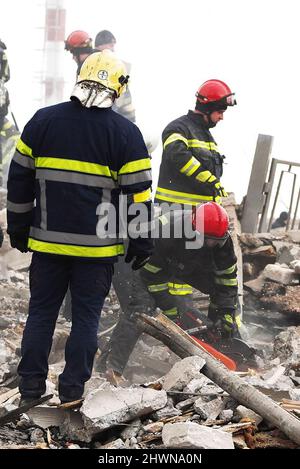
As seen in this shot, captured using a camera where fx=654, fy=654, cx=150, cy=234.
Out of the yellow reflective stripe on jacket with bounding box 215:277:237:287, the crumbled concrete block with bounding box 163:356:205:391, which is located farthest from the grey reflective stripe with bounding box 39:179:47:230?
the yellow reflective stripe on jacket with bounding box 215:277:237:287

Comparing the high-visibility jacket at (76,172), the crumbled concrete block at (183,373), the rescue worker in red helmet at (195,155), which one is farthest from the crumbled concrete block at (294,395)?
the rescue worker in red helmet at (195,155)

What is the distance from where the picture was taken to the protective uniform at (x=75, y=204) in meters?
3.26

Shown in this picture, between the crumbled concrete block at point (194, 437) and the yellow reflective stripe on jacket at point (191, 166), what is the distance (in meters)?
3.41

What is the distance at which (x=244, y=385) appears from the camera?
3.24m

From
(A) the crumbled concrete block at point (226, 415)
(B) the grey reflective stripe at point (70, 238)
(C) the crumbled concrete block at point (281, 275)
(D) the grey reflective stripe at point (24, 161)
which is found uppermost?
(D) the grey reflective stripe at point (24, 161)

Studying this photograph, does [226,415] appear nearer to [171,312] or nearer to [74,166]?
[74,166]

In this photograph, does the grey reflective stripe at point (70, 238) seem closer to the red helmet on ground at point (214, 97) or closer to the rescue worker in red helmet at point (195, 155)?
the rescue worker in red helmet at point (195, 155)

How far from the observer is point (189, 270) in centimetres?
525

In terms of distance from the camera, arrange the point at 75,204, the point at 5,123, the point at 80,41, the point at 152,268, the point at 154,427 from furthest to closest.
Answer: the point at 5,123, the point at 80,41, the point at 152,268, the point at 75,204, the point at 154,427

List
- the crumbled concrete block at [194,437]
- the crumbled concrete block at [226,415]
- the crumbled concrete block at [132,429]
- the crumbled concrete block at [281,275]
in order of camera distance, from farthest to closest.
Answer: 1. the crumbled concrete block at [281,275]
2. the crumbled concrete block at [226,415]
3. the crumbled concrete block at [132,429]
4. the crumbled concrete block at [194,437]

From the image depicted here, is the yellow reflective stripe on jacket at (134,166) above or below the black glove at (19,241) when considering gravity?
above

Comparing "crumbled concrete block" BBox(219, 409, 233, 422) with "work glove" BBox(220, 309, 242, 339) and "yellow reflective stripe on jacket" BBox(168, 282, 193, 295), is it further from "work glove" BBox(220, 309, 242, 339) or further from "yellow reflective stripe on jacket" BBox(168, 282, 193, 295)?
"yellow reflective stripe on jacket" BBox(168, 282, 193, 295)

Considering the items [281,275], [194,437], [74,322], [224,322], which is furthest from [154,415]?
[281,275]

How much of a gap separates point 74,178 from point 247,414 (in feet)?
4.67
